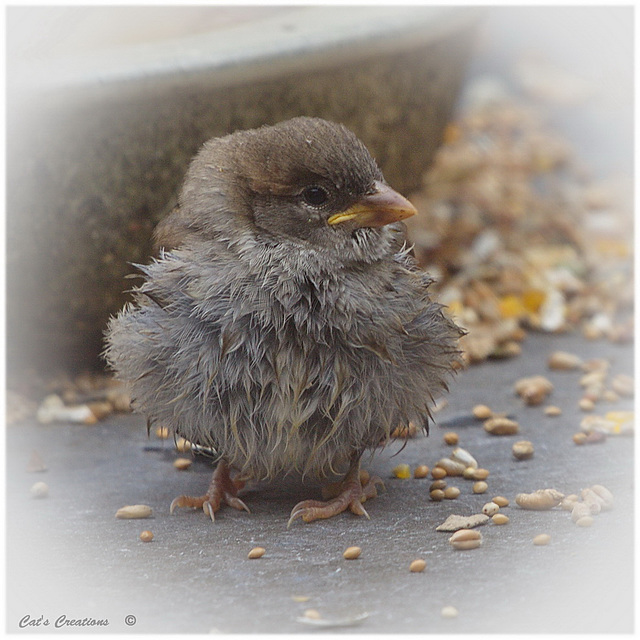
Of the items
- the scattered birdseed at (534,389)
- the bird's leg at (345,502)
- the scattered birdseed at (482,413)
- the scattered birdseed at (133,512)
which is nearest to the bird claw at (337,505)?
the bird's leg at (345,502)

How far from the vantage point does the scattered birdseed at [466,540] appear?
3.17 meters

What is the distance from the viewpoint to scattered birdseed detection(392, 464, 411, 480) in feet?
12.8

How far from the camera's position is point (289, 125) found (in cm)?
337

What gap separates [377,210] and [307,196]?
0.26 m

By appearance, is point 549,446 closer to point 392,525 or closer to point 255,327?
point 392,525

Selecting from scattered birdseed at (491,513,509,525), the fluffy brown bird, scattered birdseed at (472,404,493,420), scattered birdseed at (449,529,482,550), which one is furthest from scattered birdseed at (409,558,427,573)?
scattered birdseed at (472,404,493,420)

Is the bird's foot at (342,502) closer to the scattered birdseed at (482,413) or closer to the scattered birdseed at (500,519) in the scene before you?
the scattered birdseed at (500,519)

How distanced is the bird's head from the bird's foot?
35.7 inches

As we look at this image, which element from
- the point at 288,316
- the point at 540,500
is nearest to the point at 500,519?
the point at 540,500

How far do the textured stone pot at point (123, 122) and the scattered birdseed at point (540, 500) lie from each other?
233 centimetres

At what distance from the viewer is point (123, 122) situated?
173 inches

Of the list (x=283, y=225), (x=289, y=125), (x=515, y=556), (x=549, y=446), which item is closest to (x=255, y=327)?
(x=283, y=225)

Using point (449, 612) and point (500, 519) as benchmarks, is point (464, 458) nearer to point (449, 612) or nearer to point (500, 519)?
point (500, 519)

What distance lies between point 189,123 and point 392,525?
2286mm
